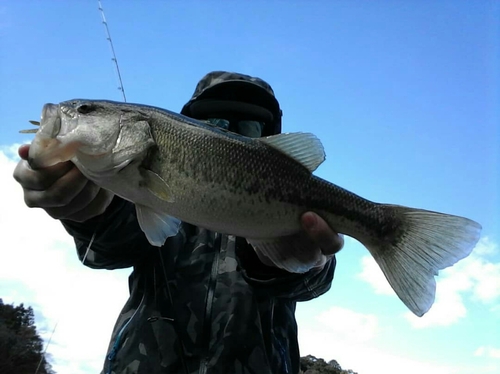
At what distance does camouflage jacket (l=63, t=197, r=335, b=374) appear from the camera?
3488 millimetres

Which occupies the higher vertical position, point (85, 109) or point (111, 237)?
point (85, 109)

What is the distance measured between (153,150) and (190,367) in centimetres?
181

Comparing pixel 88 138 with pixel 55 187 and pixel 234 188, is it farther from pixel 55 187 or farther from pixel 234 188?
pixel 234 188

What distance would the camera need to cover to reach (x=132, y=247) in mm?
3748

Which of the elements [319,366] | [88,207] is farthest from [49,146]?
[319,366]

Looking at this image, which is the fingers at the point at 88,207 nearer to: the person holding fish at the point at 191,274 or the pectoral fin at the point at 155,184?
the person holding fish at the point at 191,274

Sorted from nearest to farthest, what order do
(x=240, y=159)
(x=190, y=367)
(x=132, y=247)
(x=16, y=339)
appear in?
(x=240, y=159), (x=190, y=367), (x=132, y=247), (x=16, y=339)

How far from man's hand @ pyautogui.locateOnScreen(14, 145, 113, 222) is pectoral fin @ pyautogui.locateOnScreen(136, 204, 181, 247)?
0.43m

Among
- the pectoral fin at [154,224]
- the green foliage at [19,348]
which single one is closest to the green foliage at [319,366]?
the green foliage at [19,348]

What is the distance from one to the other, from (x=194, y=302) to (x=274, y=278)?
0.77 m

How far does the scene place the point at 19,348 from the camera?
75.6 ft

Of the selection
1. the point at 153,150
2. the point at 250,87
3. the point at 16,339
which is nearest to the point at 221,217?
the point at 153,150

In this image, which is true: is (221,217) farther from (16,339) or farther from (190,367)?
(16,339)

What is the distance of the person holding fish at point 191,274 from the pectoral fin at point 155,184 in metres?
0.14
